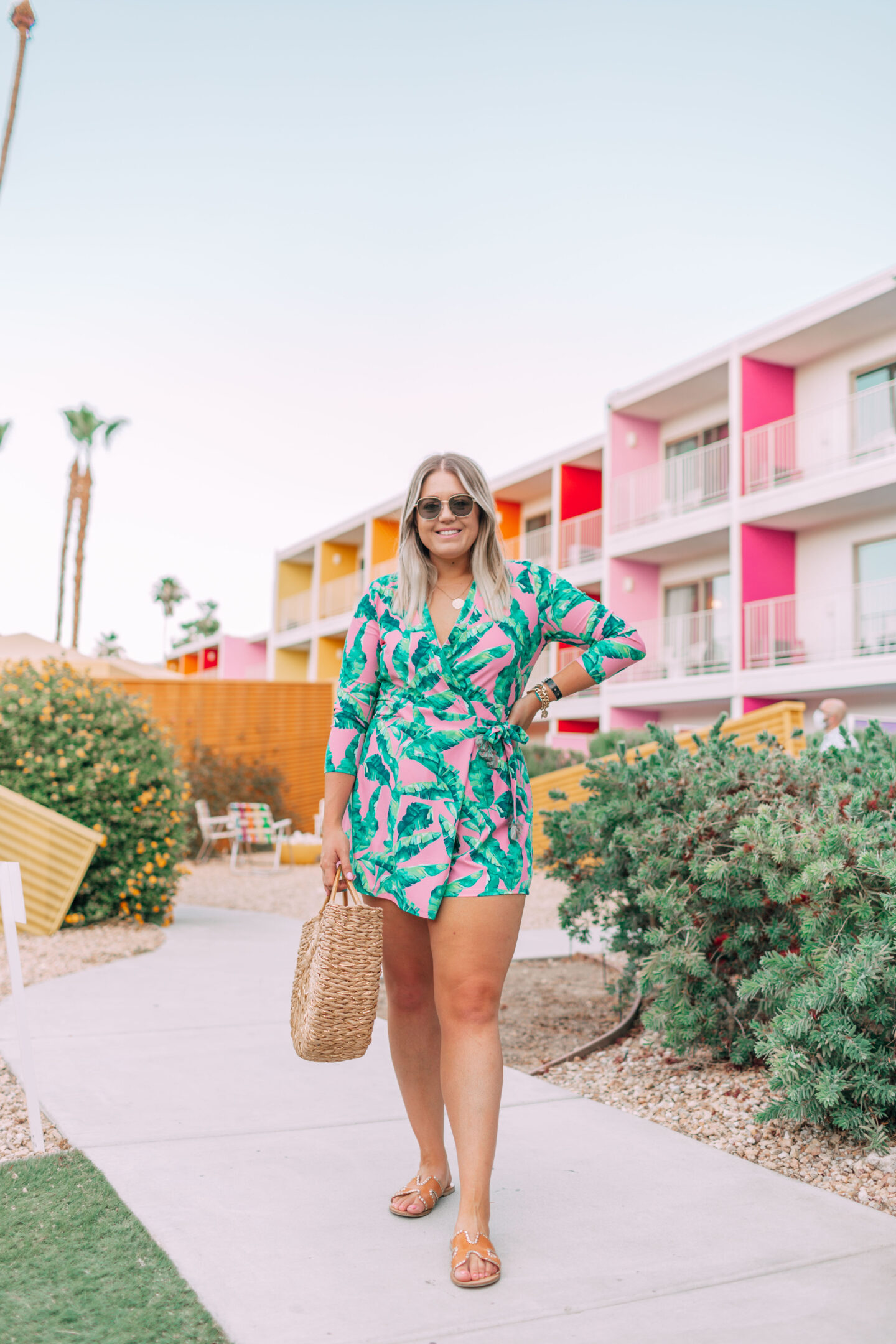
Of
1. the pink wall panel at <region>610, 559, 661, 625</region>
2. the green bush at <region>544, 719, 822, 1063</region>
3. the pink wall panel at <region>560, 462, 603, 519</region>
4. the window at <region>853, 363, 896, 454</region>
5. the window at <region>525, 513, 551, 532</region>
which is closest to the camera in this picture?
the green bush at <region>544, 719, 822, 1063</region>

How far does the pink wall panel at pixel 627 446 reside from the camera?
72.3ft

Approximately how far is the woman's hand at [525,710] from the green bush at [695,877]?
1222 mm

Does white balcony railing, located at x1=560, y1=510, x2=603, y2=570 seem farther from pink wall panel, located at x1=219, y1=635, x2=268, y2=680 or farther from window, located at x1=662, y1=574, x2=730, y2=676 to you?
pink wall panel, located at x1=219, y1=635, x2=268, y2=680

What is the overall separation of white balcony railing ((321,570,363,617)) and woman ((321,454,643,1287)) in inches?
1188

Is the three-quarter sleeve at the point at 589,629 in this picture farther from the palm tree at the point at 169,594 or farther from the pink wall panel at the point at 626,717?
the palm tree at the point at 169,594

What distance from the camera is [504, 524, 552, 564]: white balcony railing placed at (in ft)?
84.7

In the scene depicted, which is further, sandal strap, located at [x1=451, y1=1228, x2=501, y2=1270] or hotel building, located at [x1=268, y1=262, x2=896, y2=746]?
hotel building, located at [x1=268, y1=262, x2=896, y2=746]

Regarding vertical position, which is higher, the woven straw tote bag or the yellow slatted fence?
the yellow slatted fence

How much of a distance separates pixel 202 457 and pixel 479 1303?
806 inches

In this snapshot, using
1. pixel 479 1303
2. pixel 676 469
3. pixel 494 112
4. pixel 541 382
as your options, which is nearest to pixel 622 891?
pixel 479 1303

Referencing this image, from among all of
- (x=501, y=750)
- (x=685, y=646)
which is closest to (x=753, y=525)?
(x=685, y=646)

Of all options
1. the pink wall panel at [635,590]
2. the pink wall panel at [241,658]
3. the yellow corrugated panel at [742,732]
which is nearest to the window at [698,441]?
the pink wall panel at [635,590]

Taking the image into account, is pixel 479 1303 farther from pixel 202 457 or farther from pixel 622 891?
pixel 202 457

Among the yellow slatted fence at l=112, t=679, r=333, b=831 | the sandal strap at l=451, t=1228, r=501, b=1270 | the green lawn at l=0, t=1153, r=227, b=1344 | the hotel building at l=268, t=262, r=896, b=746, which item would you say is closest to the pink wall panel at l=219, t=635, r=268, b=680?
the hotel building at l=268, t=262, r=896, b=746
